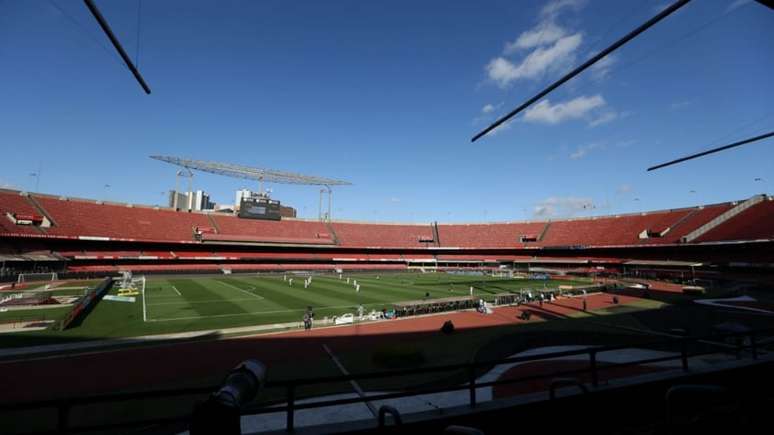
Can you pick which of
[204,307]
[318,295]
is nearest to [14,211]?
[204,307]

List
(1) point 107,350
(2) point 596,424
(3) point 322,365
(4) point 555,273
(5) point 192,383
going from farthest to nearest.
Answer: (4) point 555,273 → (1) point 107,350 → (3) point 322,365 → (5) point 192,383 → (2) point 596,424

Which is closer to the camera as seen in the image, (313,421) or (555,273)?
(313,421)

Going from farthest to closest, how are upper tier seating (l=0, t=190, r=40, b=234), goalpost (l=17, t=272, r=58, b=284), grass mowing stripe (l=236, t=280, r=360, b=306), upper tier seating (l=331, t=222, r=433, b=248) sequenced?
upper tier seating (l=331, t=222, r=433, b=248) → upper tier seating (l=0, t=190, r=40, b=234) → goalpost (l=17, t=272, r=58, b=284) → grass mowing stripe (l=236, t=280, r=360, b=306)

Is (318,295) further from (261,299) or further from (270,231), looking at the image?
(270,231)

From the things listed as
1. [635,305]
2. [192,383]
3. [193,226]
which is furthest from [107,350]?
[193,226]

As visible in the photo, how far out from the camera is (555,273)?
207 ft

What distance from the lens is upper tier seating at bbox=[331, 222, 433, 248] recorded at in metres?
80.2

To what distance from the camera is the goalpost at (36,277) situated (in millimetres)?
38906

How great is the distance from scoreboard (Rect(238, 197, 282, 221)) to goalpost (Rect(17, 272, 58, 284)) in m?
34.7

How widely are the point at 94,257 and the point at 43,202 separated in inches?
558

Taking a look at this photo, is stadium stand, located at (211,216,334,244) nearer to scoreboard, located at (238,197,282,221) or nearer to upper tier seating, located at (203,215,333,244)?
upper tier seating, located at (203,215,333,244)

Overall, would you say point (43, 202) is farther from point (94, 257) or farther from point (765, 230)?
point (765, 230)

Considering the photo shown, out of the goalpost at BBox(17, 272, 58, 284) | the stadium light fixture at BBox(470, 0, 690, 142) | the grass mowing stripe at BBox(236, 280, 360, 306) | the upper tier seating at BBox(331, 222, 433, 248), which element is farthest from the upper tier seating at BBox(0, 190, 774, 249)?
the stadium light fixture at BBox(470, 0, 690, 142)

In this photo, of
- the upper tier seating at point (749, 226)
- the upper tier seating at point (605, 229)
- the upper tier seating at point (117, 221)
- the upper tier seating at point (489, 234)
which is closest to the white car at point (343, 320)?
the upper tier seating at point (117, 221)
